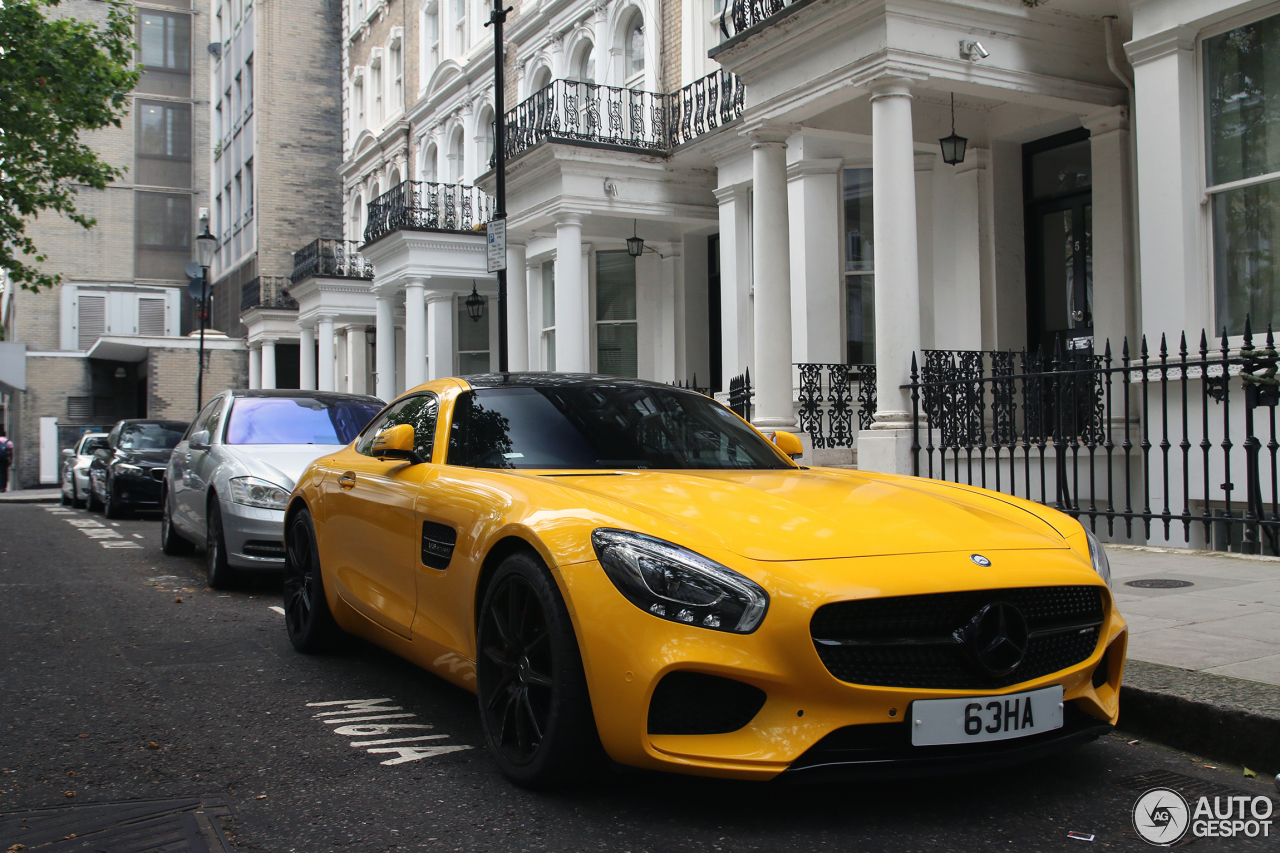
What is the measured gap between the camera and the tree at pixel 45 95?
687 inches

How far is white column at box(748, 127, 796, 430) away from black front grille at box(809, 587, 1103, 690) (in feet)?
→ 27.8

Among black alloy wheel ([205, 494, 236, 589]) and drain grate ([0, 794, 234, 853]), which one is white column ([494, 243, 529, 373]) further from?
drain grate ([0, 794, 234, 853])

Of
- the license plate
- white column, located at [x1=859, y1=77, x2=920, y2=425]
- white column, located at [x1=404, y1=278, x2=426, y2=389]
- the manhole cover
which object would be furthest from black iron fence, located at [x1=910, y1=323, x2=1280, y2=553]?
white column, located at [x1=404, y1=278, x2=426, y2=389]

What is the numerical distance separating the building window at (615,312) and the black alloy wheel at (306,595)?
509 inches

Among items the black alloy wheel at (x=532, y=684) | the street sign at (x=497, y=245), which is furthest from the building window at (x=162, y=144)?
the black alloy wheel at (x=532, y=684)

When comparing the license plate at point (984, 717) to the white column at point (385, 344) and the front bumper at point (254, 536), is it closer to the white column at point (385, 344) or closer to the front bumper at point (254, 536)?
the front bumper at point (254, 536)

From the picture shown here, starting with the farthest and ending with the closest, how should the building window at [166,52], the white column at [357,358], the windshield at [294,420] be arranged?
the building window at [166,52]
the white column at [357,358]
the windshield at [294,420]

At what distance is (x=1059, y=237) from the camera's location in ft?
41.8

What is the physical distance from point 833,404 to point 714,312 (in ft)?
19.5

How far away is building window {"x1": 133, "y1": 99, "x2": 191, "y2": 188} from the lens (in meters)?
48.4

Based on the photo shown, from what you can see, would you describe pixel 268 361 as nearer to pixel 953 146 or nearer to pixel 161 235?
pixel 161 235

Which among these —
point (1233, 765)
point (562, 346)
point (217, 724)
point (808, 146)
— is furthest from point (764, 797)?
point (562, 346)

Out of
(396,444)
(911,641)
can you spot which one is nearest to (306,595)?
(396,444)

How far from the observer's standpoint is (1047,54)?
10703mm
